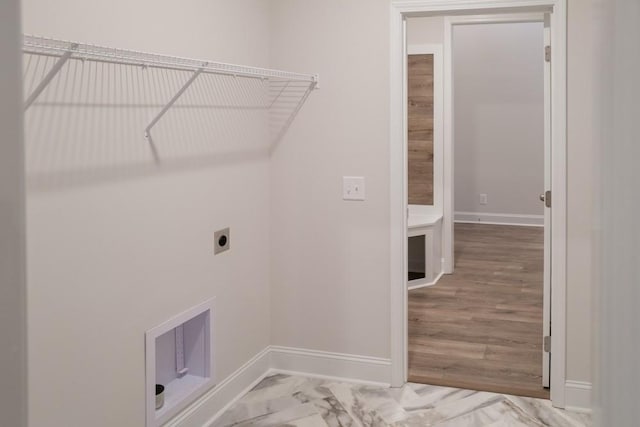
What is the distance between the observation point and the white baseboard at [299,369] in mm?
3139

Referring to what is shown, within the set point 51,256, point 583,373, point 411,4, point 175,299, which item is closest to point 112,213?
point 51,256

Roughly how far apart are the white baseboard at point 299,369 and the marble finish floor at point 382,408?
0.15ft

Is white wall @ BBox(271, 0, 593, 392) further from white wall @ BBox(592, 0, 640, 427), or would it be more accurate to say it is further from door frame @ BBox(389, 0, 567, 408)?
white wall @ BBox(592, 0, 640, 427)

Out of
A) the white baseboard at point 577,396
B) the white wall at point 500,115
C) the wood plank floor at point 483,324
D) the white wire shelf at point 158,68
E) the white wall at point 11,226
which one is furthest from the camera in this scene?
the white wall at point 500,115

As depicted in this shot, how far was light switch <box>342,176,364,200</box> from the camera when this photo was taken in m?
3.33

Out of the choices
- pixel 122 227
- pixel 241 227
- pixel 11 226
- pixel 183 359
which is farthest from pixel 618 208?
pixel 241 227

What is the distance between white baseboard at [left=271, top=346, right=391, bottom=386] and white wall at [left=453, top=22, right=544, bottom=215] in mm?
5367

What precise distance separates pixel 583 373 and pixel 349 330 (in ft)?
3.84

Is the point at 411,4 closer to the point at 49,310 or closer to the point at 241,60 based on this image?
the point at 241,60

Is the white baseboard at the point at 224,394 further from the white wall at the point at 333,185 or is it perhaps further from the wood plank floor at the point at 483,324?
the wood plank floor at the point at 483,324

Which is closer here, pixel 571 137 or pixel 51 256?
pixel 51 256

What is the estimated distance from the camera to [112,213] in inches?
86.0

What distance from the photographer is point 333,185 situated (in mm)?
3391

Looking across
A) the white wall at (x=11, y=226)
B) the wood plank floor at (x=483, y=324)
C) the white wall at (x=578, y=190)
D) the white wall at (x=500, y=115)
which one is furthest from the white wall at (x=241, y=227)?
the white wall at (x=500, y=115)
